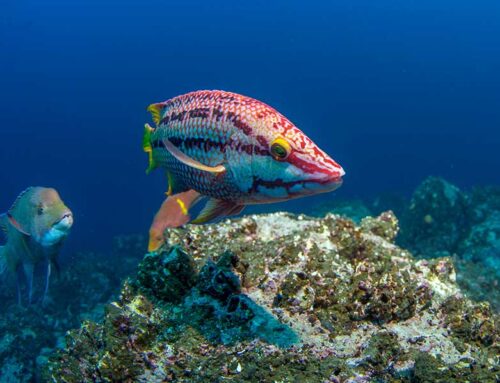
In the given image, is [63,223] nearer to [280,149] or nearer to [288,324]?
[288,324]

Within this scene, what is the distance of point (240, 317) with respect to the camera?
307 centimetres

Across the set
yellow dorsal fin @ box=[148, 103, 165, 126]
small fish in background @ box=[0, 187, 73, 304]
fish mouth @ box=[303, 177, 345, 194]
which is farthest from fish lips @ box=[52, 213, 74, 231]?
fish mouth @ box=[303, 177, 345, 194]

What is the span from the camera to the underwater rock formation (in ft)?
8.84

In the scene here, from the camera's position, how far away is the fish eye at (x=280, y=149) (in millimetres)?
2338

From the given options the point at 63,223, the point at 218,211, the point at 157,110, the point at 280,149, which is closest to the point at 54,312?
the point at 63,223

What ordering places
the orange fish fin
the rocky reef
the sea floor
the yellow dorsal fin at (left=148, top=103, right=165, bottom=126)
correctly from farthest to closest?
the rocky reef < the yellow dorsal fin at (left=148, top=103, right=165, bottom=126) < the sea floor < the orange fish fin

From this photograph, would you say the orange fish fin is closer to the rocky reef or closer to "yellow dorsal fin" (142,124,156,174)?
Result: "yellow dorsal fin" (142,124,156,174)

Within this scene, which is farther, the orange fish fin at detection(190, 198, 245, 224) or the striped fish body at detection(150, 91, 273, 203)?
the orange fish fin at detection(190, 198, 245, 224)

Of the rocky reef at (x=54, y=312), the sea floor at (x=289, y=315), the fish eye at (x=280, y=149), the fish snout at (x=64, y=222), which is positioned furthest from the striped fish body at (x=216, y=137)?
the rocky reef at (x=54, y=312)

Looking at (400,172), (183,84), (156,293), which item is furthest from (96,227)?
(183,84)

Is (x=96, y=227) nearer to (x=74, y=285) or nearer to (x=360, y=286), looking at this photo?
(x=74, y=285)

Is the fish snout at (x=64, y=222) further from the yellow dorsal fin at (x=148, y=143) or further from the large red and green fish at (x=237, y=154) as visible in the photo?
the large red and green fish at (x=237, y=154)

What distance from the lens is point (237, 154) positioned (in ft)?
8.04

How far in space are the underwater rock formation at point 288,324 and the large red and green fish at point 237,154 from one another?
0.96m
